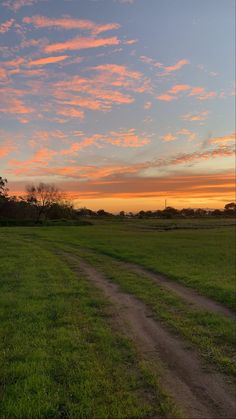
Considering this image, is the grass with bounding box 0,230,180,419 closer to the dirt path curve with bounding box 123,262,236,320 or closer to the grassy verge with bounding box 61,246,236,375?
the grassy verge with bounding box 61,246,236,375

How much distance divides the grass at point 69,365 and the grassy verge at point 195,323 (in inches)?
66.5

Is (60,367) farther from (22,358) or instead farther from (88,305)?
(88,305)

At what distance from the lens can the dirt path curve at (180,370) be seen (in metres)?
6.12

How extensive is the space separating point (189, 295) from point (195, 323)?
4466mm

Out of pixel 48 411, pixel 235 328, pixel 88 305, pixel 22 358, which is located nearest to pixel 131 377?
pixel 48 411

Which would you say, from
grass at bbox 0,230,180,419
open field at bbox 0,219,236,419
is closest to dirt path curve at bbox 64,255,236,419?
open field at bbox 0,219,236,419

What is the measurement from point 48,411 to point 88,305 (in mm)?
7084

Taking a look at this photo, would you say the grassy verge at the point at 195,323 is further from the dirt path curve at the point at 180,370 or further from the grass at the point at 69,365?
the grass at the point at 69,365

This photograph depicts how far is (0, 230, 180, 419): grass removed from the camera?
234 inches

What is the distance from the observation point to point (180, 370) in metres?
7.61

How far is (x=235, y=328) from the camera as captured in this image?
1076 cm

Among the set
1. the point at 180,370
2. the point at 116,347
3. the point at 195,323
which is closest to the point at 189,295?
the point at 195,323

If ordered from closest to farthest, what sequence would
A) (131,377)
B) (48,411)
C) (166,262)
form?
(48,411) → (131,377) → (166,262)

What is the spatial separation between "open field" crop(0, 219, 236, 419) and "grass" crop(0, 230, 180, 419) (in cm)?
2
